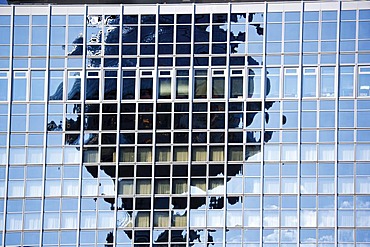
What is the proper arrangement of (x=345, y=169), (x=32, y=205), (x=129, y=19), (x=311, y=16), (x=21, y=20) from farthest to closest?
1. (x=21, y=20)
2. (x=129, y=19)
3. (x=311, y=16)
4. (x=32, y=205)
5. (x=345, y=169)

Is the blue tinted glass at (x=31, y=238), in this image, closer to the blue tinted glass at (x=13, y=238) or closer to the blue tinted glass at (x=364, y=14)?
the blue tinted glass at (x=13, y=238)

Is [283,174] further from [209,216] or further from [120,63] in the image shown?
[120,63]

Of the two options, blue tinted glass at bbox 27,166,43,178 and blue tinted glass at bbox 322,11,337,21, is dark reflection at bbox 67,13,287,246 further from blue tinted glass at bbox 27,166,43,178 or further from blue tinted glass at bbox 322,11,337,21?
blue tinted glass at bbox 322,11,337,21

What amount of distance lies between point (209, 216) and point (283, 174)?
4.43 m

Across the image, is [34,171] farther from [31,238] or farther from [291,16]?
[291,16]

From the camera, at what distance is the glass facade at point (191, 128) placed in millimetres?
80625

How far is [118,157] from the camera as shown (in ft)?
267

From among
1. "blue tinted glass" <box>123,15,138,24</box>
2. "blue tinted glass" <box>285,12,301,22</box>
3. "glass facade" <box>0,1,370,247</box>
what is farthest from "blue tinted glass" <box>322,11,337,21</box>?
"blue tinted glass" <box>123,15,138,24</box>

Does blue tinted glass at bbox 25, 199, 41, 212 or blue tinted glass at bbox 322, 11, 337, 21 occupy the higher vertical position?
blue tinted glass at bbox 322, 11, 337, 21

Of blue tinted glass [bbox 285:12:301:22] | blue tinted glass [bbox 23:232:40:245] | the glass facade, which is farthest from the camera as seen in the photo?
blue tinted glass [bbox 285:12:301:22]

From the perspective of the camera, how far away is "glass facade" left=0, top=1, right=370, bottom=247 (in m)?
80.6

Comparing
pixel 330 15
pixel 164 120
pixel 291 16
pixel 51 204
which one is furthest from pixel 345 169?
pixel 51 204

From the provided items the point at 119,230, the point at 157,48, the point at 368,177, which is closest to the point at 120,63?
the point at 157,48

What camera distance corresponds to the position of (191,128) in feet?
267
